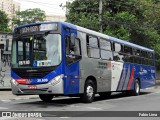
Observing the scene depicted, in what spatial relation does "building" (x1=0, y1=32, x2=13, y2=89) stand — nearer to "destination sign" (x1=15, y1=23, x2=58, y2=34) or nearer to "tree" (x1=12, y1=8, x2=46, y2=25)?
"destination sign" (x1=15, y1=23, x2=58, y2=34)

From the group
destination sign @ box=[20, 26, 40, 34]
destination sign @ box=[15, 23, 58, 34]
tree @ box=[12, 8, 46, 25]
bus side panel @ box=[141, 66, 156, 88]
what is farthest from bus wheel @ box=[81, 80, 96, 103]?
tree @ box=[12, 8, 46, 25]

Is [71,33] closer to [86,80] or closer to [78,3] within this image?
[86,80]

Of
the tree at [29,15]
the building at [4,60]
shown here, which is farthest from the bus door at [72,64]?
the tree at [29,15]

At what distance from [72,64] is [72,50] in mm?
565

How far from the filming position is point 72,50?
13.7m

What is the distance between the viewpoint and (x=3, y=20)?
5750 centimetres

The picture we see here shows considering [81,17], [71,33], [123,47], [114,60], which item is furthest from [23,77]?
[81,17]

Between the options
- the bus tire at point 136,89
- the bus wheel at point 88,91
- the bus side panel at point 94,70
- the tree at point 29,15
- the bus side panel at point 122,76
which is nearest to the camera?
the bus side panel at point 94,70

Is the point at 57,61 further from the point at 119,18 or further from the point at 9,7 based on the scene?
the point at 9,7

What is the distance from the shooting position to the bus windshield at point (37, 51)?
42.7ft

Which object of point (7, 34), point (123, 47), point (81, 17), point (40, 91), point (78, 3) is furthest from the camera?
point (78, 3)

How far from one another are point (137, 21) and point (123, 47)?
56.4ft

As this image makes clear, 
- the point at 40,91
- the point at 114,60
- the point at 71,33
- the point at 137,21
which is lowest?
the point at 40,91

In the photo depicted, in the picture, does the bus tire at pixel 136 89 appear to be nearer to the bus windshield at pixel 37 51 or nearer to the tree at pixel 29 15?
the bus windshield at pixel 37 51
